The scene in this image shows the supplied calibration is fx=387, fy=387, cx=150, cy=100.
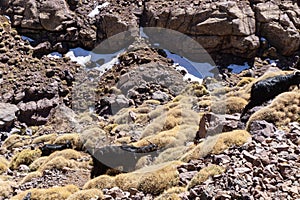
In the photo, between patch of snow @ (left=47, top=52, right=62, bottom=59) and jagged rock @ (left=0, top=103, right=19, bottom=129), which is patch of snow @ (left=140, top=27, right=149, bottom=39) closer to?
patch of snow @ (left=47, top=52, right=62, bottom=59)

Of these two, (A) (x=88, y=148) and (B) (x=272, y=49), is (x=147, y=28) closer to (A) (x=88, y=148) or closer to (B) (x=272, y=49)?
(B) (x=272, y=49)

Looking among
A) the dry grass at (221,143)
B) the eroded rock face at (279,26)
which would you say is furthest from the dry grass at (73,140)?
the eroded rock face at (279,26)

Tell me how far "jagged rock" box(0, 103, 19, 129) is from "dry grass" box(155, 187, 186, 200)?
27.5m

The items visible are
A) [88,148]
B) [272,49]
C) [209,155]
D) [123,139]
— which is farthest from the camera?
[272,49]

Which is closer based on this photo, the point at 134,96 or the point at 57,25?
the point at 134,96

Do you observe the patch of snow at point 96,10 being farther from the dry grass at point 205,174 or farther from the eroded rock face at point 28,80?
the dry grass at point 205,174

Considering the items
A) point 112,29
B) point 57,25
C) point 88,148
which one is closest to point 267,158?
point 88,148

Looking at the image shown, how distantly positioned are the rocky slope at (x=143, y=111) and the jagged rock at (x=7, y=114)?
109mm

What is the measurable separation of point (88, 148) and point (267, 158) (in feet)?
37.7

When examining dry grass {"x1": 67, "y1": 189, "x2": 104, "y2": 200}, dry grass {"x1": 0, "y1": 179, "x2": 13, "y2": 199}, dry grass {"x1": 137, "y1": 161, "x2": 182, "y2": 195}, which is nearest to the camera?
dry grass {"x1": 137, "y1": 161, "x2": 182, "y2": 195}

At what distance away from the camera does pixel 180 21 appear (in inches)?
1783

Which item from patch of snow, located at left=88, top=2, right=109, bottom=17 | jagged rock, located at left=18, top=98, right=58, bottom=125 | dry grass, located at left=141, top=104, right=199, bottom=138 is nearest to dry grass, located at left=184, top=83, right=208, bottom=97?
dry grass, located at left=141, top=104, right=199, bottom=138

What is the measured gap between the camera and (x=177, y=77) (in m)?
41.9

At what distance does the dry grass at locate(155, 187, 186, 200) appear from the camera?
9540mm
